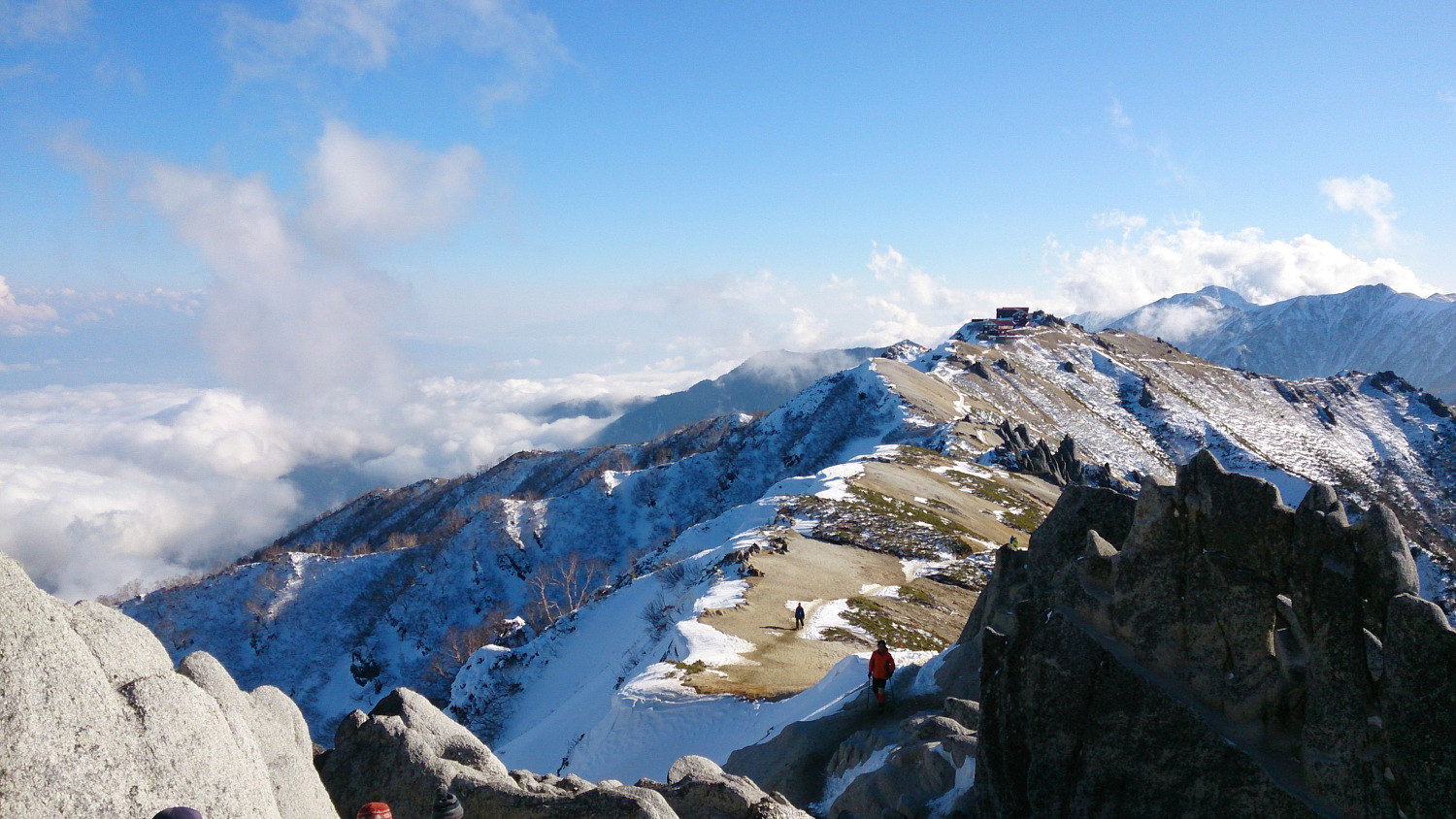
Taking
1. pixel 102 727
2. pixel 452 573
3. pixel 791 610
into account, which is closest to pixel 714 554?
pixel 791 610

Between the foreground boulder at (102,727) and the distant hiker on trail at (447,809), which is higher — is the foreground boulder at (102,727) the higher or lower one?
the higher one

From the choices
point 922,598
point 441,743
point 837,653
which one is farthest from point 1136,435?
point 441,743

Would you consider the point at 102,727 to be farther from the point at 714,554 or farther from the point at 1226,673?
the point at 714,554

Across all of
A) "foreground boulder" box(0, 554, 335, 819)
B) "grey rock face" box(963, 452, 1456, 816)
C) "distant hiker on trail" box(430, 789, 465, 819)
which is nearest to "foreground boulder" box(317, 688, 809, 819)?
"distant hiker on trail" box(430, 789, 465, 819)

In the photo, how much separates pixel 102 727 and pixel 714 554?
2140 inches

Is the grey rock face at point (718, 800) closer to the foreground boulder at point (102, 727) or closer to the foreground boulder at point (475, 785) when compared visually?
the foreground boulder at point (475, 785)

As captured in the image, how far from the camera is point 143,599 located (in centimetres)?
10869

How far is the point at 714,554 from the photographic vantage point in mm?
61531

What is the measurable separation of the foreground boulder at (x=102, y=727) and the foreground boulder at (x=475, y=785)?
188 inches

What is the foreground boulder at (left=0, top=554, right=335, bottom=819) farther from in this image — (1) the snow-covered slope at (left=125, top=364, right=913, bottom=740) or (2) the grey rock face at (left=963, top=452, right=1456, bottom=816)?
(1) the snow-covered slope at (left=125, top=364, right=913, bottom=740)

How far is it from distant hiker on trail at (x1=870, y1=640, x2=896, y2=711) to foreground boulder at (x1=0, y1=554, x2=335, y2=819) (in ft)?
63.1

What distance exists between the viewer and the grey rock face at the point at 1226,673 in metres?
10.8

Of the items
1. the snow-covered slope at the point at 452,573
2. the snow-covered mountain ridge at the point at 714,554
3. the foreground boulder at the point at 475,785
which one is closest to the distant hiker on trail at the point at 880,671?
the snow-covered mountain ridge at the point at 714,554

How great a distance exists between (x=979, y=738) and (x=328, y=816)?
1307 cm
